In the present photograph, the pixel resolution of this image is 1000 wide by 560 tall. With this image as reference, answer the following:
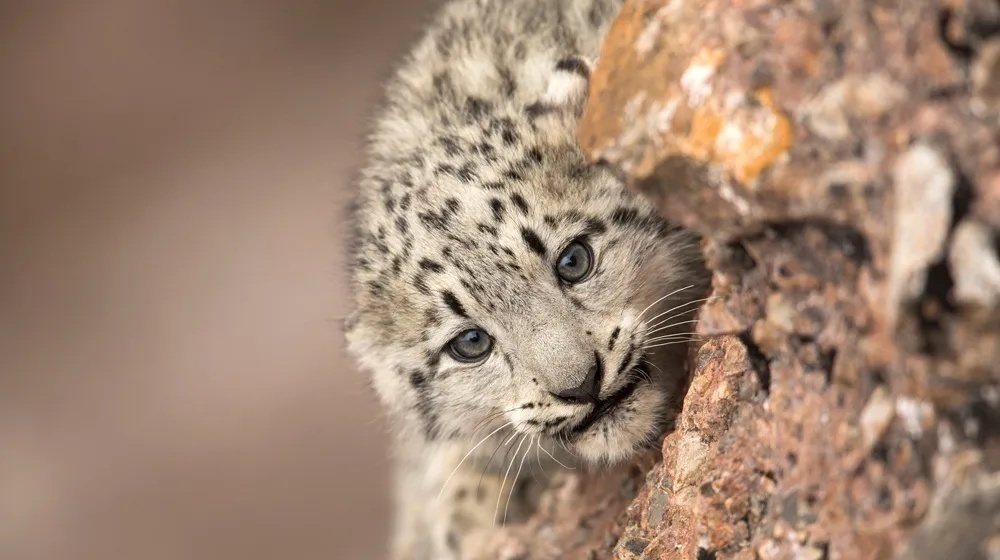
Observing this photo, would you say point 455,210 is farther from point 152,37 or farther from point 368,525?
point 152,37

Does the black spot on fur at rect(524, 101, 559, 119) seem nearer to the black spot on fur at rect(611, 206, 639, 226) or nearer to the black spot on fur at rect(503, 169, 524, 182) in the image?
the black spot on fur at rect(503, 169, 524, 182)

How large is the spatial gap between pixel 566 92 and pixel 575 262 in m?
0.46

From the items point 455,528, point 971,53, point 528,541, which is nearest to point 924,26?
point 971,53

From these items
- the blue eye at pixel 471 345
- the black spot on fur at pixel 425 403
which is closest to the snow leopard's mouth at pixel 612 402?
the blue eye at pixel 471 345

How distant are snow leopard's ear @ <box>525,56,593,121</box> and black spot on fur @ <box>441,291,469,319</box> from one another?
1.77 feet

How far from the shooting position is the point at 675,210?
1.97m

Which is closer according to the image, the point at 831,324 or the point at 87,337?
the point at 831,324

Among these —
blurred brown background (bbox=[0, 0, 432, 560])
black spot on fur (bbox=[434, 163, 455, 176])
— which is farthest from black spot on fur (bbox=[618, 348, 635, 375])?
blurred brown background (bbox=[0, 0, 432, 560])

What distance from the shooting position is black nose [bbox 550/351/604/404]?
96.5 inches

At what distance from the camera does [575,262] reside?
2.61 metres

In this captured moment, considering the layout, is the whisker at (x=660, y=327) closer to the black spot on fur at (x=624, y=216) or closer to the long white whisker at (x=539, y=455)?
the black spot on fur at (x=624, y=216)

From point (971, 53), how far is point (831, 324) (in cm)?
51

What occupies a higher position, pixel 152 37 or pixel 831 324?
pixel 152 37

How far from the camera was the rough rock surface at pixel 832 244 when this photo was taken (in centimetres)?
146
